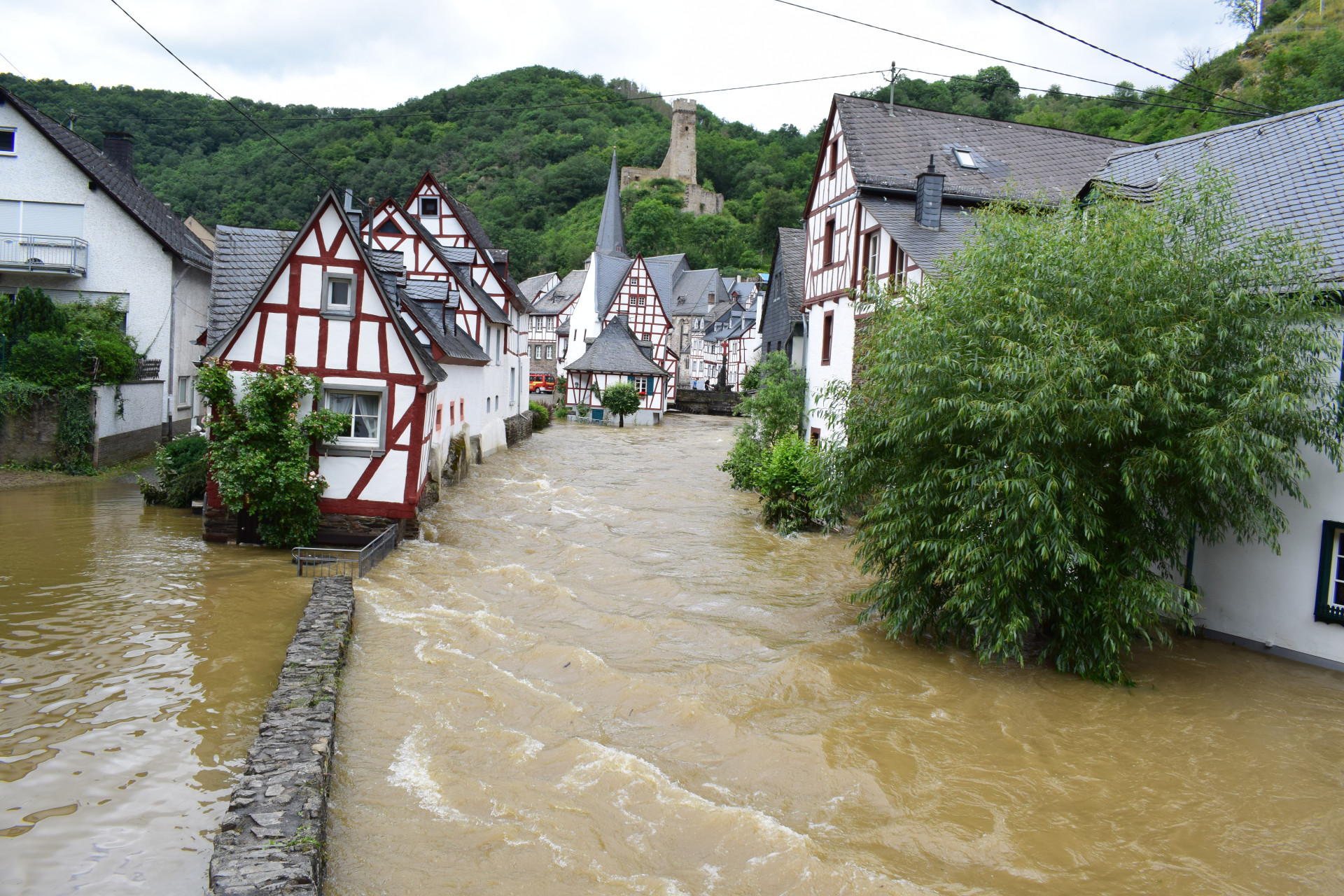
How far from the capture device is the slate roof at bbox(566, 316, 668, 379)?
4809 centimetres

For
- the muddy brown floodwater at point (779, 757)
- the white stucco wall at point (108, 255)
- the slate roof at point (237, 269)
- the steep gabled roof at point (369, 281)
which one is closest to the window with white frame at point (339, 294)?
the steep gabled roof at point (369, 281)

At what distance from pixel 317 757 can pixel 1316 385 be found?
34.2 ft

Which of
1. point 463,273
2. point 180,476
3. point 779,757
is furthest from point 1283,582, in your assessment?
point 463,273

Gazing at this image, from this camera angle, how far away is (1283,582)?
11.1 m

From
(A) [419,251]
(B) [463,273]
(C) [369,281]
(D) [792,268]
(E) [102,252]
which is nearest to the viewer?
(C) [369,281]

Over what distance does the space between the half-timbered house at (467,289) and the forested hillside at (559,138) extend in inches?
334

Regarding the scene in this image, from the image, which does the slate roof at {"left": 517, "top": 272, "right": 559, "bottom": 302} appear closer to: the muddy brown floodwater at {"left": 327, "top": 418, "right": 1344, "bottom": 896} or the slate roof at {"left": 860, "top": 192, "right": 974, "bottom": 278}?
the slate roof at {"left": 860, "top": 192, "right": 974, "bottom": 278}

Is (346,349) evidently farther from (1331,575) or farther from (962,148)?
(962,148)

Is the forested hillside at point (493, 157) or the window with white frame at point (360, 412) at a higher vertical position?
the forested hillside at point (493, 157)

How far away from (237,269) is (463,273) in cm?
1162

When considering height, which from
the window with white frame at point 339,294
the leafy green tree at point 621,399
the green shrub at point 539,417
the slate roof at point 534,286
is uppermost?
the slate roof at point 534,286

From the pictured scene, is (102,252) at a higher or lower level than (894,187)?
lower

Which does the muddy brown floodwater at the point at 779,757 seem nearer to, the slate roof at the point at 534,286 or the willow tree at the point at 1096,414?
the willow tree at the point at 1096,414

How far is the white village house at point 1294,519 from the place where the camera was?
34.7 ft
